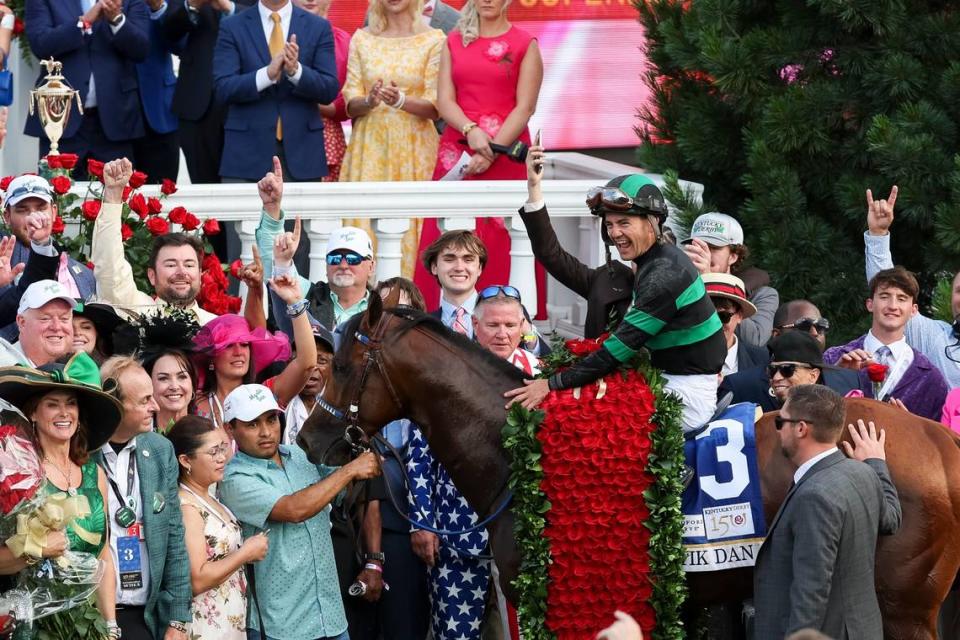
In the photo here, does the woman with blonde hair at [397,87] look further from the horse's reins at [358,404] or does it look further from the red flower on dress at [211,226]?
the horse's reins at [358,404]

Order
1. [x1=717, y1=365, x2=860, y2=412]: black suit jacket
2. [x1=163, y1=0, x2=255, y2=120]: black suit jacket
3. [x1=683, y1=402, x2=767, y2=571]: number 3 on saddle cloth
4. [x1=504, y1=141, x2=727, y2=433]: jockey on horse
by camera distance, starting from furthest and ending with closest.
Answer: [x1=163, y1=0, x2=255, y2=120]: black suit jacket, [x1=717, y1=365, x2=860, y2=412]: black suit jacket, [x1=683, y1=402, x2=767, y2=571]: number 3 on saddle cloth, [x1=504, y1=141, x2=727, y2=433]: jockey on horse

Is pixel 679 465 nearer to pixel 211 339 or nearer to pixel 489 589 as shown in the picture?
pixel 489 589

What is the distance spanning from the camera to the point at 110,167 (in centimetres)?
838

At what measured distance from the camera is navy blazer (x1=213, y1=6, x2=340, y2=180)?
1083cm

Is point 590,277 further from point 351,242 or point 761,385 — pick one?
point 351,242

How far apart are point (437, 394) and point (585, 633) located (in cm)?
124

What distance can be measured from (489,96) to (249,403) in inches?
174

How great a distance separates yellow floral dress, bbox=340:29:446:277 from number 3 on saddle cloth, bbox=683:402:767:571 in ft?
15.9

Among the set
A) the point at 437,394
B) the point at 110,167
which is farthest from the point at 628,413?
the point at 110,167

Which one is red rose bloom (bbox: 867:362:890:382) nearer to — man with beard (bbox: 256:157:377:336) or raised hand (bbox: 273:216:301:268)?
man with beard (bbox: 256:157:377:336)

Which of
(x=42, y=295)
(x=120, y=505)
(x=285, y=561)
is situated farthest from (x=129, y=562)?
(x=42, y=295)

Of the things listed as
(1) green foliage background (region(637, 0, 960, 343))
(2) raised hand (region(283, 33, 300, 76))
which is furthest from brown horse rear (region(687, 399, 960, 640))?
(2) raised hand (region(283, 33, 300, 76))

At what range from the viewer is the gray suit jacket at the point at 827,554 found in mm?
6562

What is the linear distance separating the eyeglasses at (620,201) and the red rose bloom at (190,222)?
9.71 feet
